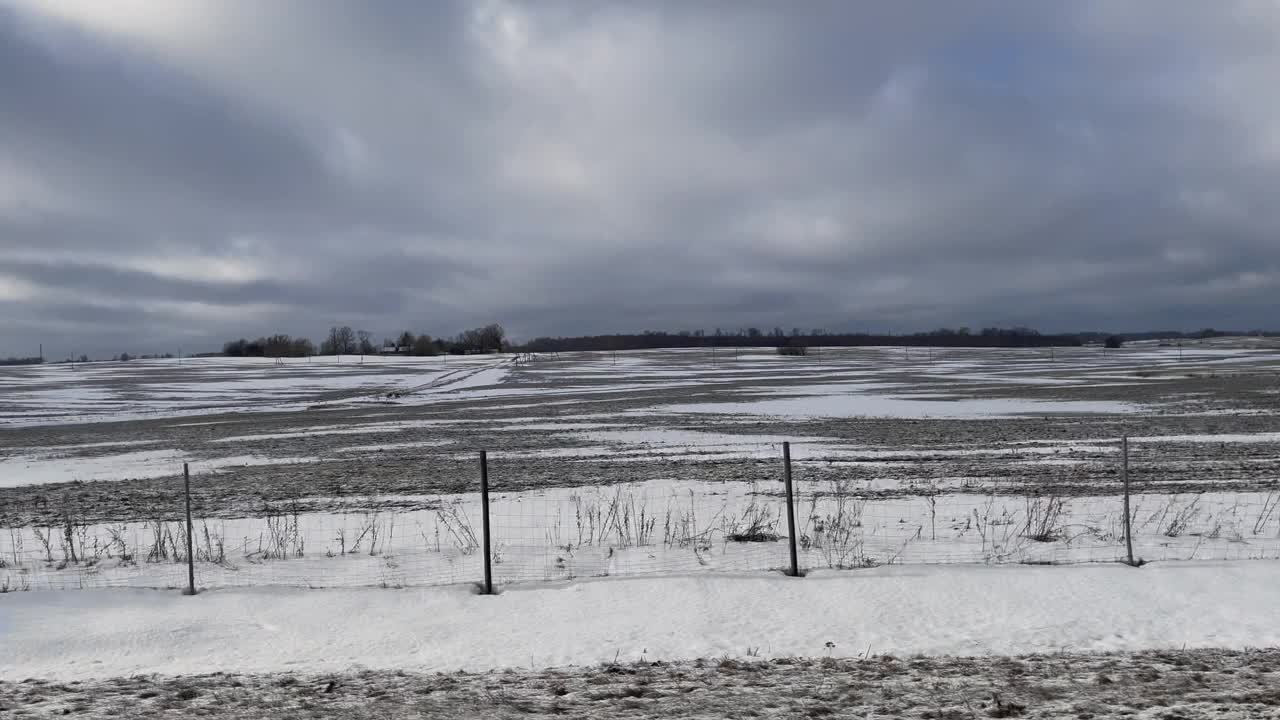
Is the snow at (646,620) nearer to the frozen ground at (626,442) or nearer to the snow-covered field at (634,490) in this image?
the snow-covered field at (634,490)

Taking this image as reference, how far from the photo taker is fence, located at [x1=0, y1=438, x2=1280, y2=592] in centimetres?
1107

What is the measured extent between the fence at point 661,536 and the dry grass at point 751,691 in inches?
112

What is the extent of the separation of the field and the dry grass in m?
0.07

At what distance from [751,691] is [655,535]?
6.62 metres

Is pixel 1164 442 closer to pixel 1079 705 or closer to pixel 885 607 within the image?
pixel 885 607

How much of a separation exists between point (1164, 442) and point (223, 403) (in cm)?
5518

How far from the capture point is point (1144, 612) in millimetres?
8539

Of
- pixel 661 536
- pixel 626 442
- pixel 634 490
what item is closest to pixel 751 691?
pixel 661 536

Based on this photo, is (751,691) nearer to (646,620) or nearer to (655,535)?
(646,620)

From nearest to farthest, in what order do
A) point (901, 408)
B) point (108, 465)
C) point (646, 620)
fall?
point (646, 620) → point (108, 465) → point (901, 408)

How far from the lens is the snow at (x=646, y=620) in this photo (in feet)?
25.4

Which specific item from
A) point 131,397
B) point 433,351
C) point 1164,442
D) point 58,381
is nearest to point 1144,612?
point 1164,442

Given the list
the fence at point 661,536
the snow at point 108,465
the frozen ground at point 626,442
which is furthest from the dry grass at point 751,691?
the snow at point 108,465

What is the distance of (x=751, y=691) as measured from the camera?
6.69m
